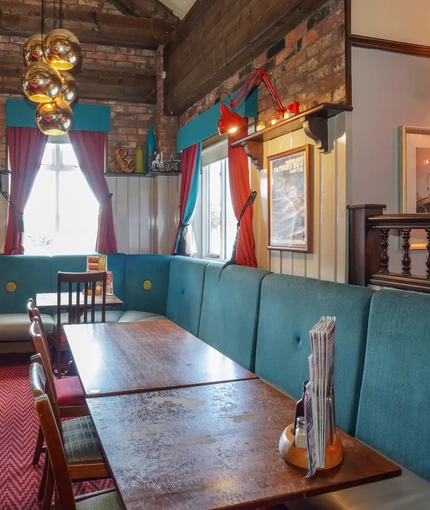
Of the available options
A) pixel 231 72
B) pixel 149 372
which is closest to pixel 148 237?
pixel 231 72

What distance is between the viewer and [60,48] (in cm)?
316

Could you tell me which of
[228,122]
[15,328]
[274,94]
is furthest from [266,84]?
[15,328]

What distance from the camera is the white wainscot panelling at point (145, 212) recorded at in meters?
6.11

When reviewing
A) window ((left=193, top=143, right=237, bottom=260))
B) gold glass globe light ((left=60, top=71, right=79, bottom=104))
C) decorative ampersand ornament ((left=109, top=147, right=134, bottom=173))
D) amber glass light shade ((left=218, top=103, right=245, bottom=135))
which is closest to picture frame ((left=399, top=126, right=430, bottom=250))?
amber glass light shade ((left=218, top=103, right=245, bottom=135))

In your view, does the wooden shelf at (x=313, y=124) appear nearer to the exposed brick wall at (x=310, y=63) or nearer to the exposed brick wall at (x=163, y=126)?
the exposed brick wall at (x=310, y=63)

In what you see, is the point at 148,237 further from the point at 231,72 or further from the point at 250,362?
the point at 250,362

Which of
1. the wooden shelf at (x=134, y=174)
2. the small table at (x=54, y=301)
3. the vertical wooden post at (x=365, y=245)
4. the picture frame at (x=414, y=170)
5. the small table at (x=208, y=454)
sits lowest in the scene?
the small table at (x=208, y=454)

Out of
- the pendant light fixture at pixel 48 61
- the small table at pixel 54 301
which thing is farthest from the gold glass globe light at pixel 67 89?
the small table at pixel 54 301

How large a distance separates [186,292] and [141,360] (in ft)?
8.17

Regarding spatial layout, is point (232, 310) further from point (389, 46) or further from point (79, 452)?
point (389, 46)

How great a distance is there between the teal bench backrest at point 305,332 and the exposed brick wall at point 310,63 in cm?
114

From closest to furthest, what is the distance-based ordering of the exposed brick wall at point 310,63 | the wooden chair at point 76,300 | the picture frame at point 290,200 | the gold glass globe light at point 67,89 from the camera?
the exposed brick wall at point 310,63 → the picture frame at point 290,200 → the gold glass globe light at point 67,89 → the wooden chair at point 76,300

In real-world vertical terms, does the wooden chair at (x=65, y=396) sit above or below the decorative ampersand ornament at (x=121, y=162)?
below

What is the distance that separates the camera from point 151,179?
6230mm
